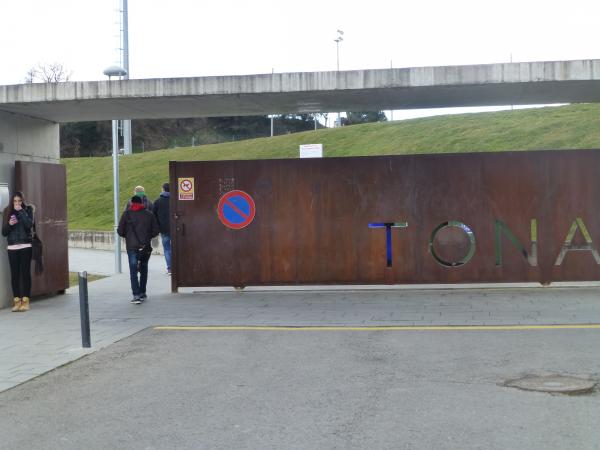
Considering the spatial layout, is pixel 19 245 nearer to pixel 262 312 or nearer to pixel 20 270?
pixel 20 270

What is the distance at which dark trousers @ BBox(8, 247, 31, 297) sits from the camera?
34.7 feet

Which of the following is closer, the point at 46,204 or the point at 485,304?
the point at 485,304

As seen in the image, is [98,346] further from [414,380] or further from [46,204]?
[46,204]

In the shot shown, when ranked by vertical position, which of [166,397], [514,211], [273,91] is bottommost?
[166,397]

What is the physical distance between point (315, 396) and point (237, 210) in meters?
6.72

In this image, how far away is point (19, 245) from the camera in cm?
1051

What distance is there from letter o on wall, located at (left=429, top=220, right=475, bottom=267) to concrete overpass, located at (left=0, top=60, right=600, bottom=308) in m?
2.01

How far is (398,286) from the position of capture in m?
12.5

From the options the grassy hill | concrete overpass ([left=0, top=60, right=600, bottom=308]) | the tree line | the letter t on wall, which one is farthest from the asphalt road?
the tree line

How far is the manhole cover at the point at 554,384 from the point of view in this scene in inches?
225

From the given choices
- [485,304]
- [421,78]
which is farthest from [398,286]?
[421,78]

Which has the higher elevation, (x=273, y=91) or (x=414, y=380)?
(x=273, y=91)

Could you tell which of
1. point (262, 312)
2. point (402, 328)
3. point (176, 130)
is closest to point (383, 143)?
point (262, 312)

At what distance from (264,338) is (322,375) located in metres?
1.89
